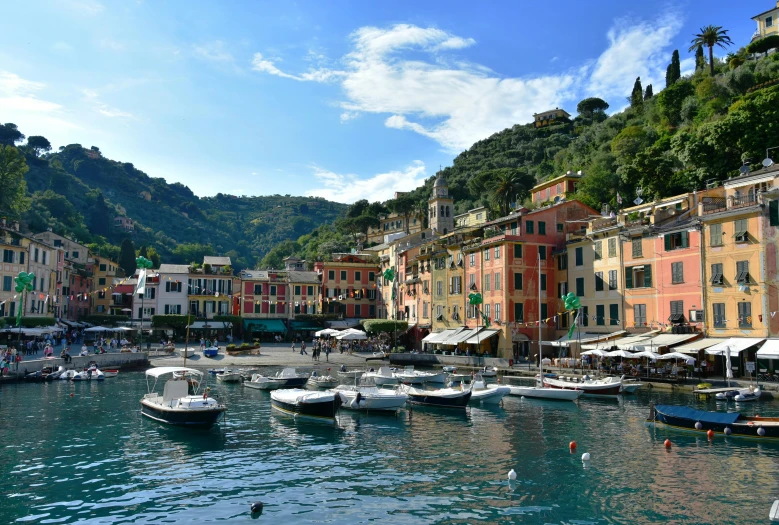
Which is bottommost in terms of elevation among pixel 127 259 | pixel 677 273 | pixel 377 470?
pixel 377 470

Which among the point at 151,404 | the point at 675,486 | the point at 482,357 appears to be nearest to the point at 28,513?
the point at 151,404

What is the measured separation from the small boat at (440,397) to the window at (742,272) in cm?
2236

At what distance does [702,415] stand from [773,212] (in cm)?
1733

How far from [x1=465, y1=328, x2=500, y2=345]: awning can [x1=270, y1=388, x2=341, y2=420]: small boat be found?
103 feet

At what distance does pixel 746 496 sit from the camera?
19547mm

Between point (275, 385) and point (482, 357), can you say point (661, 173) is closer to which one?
point (482, 357)

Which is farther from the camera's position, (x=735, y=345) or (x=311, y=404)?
(x=735, y=345)

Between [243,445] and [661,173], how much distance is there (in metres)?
62.0

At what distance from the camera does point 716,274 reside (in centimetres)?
4631

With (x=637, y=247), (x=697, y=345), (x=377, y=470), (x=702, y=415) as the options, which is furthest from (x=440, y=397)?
(x=637, y=247)

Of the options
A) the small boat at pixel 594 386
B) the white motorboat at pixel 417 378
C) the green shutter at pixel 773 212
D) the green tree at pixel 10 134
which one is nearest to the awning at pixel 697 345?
the small boat at pixel 594 386

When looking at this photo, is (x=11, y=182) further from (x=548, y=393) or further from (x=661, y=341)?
(x=661, y=341)

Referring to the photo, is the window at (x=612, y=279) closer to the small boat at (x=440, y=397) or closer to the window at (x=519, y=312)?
the window at (x=519, y=312)

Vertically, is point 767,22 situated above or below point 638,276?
above
